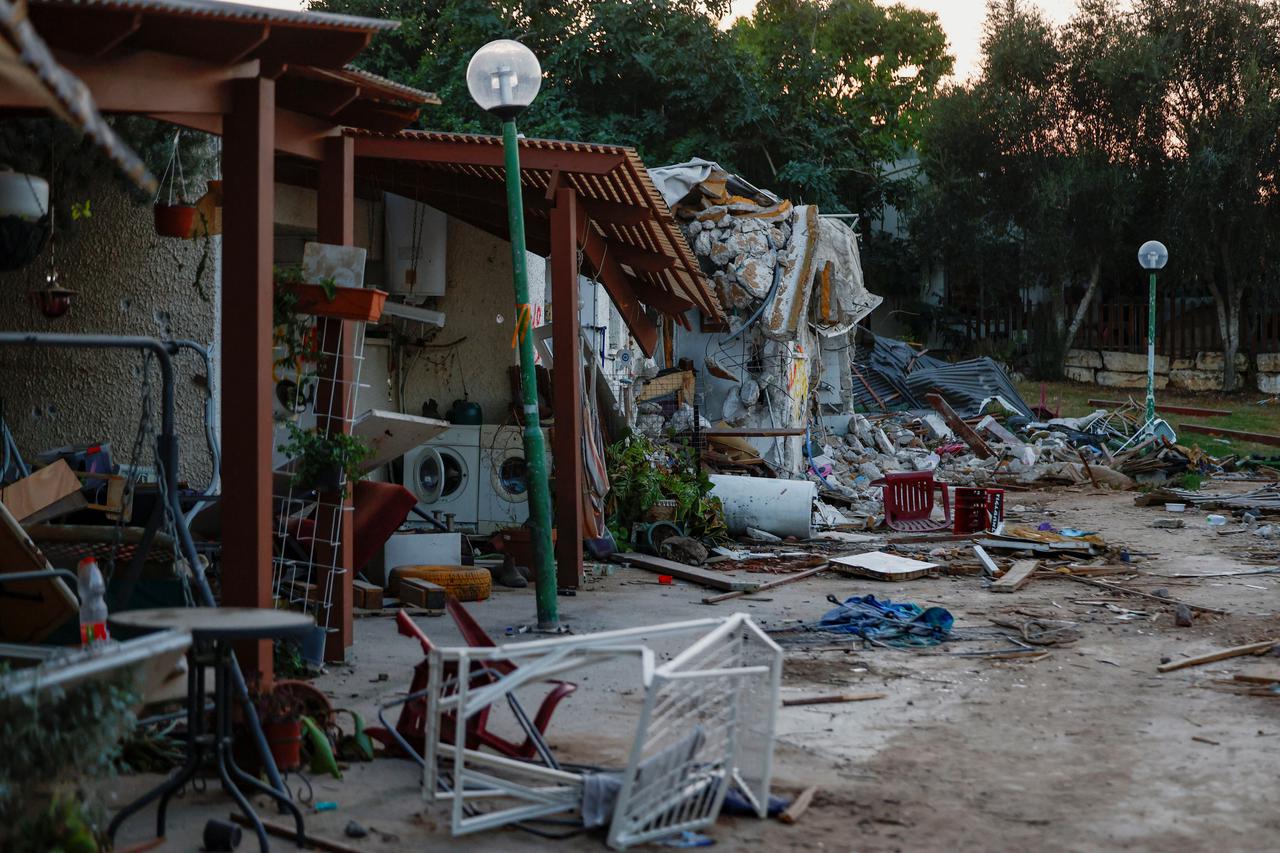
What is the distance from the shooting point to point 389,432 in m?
9.11

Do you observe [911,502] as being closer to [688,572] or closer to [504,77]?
[688,572]

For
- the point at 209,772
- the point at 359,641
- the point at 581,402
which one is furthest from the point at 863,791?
the point at 581,402

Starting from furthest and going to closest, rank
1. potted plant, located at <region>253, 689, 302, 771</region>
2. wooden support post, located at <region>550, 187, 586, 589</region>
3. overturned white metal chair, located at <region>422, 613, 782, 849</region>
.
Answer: wooden support post, located at <region>550, 187, 586, 589</region>
potted plant, located at <region>253, 689, 302, 771</region>
overturned white metal chair, located at <region>422, 613, 782, 849</region>

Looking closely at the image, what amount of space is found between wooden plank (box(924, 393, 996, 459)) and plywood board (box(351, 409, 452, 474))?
54.3 ft

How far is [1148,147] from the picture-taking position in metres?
33.7

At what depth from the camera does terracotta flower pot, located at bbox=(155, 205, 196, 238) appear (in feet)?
26.1

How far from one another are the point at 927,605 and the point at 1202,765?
15.9 feet

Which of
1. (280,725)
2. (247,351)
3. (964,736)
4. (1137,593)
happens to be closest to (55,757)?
(280,725)

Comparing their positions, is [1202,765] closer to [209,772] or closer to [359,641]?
[209,772]

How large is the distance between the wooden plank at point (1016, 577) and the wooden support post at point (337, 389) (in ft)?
20.7

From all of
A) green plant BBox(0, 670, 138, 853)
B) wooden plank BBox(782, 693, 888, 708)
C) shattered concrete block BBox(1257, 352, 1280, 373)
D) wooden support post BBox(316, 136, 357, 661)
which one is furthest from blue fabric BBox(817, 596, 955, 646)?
shattered concrete block BBox(1257, 352, 1280, 373)

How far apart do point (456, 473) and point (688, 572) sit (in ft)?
8.63

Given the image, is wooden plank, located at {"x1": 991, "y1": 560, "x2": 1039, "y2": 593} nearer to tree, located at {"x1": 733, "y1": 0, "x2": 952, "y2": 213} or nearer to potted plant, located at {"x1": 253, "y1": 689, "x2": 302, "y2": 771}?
potted plant, located at {"x1": 253, "y1": 689, "x2": 302, "y2": 771}

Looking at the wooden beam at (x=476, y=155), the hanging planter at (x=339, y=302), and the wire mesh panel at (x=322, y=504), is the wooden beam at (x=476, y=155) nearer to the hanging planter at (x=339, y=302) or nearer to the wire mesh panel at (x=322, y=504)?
the wire mesh panel at (x=322, y=504)
